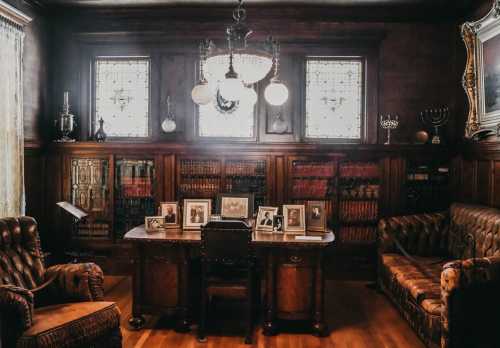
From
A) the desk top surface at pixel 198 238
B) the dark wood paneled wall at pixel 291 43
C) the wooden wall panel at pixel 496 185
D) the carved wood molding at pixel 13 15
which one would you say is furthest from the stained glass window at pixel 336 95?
the carved wood molding at pixel 13 15

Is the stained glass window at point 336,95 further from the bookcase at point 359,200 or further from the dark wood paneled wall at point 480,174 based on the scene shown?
the dark wood paneled wall at point 480,174

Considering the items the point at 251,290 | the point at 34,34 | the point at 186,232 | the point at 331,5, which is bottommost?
the point at 251,290

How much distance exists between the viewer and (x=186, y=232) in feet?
14.4

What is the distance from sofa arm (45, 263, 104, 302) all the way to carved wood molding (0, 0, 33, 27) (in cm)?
307

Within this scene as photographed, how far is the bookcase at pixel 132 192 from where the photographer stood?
19.9 feet

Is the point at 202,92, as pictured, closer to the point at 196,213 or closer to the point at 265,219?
the point at 196,213

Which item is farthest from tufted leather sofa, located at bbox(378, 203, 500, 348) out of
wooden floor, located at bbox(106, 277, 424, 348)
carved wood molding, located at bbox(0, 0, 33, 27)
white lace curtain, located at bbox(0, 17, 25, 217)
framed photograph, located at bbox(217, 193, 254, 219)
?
carved wood molding, located at bbox(0, 0, 33, 27)

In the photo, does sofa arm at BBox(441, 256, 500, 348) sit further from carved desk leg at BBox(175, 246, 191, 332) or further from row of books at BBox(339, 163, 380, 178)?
row of books at BBox(339, 163, 380, 178)

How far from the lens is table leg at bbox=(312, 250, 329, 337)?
4062mm

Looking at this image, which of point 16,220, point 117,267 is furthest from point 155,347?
point 117,267

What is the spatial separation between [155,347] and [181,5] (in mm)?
4300

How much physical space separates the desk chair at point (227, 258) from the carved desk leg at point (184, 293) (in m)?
0.20

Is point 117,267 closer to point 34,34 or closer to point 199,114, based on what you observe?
point 199,114

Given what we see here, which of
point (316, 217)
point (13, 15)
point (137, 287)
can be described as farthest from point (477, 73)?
point (13, 15)
